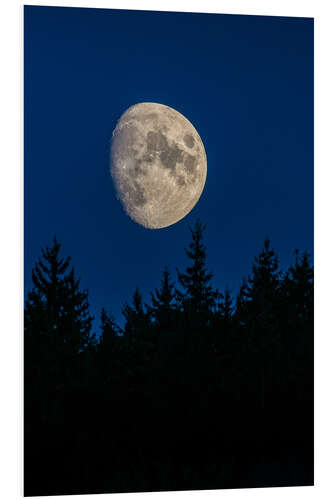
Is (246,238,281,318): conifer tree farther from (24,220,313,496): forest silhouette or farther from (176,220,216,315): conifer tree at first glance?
(176,220,216,315): conifer tree

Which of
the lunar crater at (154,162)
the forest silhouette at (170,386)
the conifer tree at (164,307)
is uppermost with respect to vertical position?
the lunar crater at (154,162)

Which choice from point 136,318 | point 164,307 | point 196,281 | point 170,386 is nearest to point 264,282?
point 196,281

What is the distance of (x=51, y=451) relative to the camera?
6.06 metres

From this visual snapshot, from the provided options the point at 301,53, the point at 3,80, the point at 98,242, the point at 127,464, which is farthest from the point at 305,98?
the point at 127,464

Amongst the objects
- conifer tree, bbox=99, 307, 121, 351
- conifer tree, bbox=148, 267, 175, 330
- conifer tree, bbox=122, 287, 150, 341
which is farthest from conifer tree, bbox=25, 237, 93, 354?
conifer tree, bbox=148, 267, 175, 330

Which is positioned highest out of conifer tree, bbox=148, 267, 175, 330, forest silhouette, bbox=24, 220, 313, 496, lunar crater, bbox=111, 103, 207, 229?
lunar crater, bbox=111, 103, 207, 229

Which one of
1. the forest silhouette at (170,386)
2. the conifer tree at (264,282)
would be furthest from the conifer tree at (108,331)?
the conifer tree at (264,282)

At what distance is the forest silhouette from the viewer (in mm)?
A: 6137

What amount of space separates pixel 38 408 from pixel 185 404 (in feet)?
4.89

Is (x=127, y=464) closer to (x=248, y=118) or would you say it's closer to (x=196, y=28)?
(x=248, y=118)

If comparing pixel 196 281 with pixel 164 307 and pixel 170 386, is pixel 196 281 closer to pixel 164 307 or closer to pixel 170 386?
pixel 164 307

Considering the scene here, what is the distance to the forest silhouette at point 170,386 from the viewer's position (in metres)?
6.14

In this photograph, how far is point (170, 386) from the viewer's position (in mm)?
6770

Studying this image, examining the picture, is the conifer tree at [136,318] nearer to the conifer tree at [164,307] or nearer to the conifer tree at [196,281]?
the conifer tree at [164,307]
